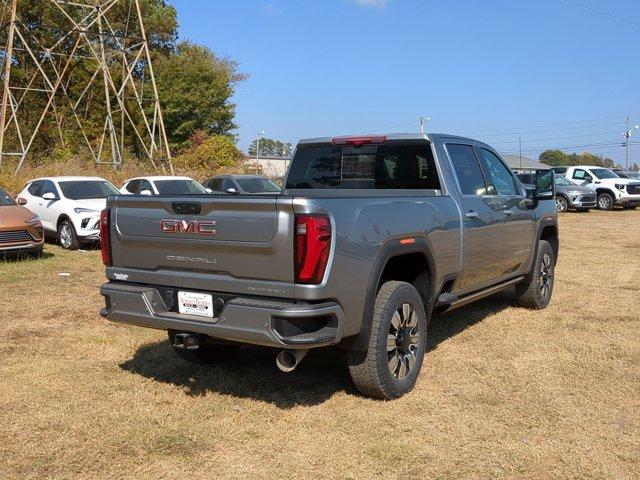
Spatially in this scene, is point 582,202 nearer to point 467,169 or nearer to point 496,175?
point 496,175

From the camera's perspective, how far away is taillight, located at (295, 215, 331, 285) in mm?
3893

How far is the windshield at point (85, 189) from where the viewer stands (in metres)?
13.8

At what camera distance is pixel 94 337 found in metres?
6.36

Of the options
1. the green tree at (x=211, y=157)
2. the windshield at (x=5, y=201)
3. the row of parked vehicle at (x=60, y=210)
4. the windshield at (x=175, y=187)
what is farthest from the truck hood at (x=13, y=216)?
the green tree at (x=211, y=157)

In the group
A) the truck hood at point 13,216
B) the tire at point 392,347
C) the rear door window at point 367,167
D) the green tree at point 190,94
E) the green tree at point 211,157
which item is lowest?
the tire at point 392,347

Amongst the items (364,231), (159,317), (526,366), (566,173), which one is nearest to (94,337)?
(159,317)

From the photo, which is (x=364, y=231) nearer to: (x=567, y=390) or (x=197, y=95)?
(x=567, y=390)

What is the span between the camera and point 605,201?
26.9m

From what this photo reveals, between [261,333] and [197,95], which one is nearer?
[261,333]

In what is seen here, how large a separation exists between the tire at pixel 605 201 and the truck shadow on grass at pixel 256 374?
22958 millimetres

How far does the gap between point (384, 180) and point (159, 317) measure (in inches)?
93.3

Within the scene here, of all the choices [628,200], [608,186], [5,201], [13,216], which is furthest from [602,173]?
[13,216]

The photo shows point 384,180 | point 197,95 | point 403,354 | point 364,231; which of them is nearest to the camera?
point 364,231

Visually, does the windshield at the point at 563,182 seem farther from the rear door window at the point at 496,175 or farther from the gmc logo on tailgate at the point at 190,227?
the gmc logo on tailgate at the point at 190,227
